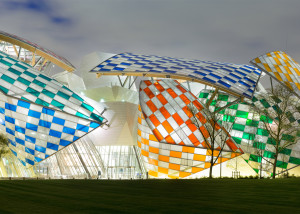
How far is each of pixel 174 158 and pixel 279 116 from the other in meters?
9.59

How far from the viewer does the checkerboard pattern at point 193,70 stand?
33688mm

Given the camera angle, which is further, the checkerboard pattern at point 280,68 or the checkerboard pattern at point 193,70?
the checkerboard pattern at point 280,68

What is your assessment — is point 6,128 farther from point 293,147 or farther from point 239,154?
point 293,147

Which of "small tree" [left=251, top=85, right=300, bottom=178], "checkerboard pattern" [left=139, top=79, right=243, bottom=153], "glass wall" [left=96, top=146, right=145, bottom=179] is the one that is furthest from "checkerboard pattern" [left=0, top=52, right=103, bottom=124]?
"small tree" [left=251, top=85, right=300, bottom=178]

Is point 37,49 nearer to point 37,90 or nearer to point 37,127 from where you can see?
point 37,90

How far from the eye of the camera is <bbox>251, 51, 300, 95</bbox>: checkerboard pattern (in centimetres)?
3481

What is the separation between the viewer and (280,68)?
36.1m

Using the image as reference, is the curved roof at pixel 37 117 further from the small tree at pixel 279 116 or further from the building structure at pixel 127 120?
the small tree at pixel 279 116

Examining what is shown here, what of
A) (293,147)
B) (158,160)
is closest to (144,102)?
(158,160)

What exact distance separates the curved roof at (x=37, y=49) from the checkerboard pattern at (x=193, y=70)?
6.02 m

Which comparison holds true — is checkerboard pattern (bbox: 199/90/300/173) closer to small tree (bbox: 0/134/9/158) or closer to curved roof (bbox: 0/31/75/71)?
curved roof (bbox: 0/31/75/71)

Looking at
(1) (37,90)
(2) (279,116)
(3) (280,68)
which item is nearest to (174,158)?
(2) (279,116)

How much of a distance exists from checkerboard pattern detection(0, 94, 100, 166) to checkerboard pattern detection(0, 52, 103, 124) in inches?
18.2

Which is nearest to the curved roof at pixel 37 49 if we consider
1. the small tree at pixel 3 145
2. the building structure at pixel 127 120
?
the building structure at pixel 127 120
